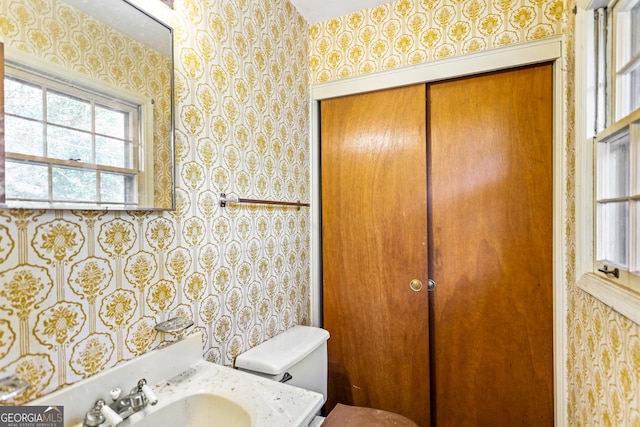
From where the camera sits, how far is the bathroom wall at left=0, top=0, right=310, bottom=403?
707 millimetres

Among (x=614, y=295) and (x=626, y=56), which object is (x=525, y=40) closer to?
(x=626, y=56)

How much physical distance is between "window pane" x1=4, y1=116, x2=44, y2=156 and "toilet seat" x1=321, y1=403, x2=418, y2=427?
1376mm

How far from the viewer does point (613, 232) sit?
98 cm

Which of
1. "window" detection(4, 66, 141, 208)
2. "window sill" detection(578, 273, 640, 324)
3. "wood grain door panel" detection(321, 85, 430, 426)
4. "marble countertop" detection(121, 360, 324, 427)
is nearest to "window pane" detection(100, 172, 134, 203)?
"window" detection(4, 66, 141, 208)

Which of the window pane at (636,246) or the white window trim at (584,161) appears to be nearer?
the window pane at (636,246)

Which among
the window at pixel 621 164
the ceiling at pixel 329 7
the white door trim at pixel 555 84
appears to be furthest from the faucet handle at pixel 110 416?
the ceiling at pixel 329 7

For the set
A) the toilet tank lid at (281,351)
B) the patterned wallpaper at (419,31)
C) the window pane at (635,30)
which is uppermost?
the patterned wallpaper at (419,31)

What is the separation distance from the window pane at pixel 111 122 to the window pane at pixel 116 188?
0.11 m

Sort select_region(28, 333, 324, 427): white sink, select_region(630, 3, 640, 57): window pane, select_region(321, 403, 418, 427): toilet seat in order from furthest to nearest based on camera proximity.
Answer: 1. select_region(321, 403, 418, 427): toilet seat
2. select_region(630, 3, 640, 57): window pane
3. select_region(28, 333, 324, 427): white sink

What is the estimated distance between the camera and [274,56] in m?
1.53

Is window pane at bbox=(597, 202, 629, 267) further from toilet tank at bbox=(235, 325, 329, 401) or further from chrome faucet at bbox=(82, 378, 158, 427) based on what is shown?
chrome faucet at bbox=(82, 378, 158, 427)

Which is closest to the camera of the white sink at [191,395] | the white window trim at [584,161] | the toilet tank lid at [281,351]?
the white sink at [191,395]

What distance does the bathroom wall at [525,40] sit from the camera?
820 mm

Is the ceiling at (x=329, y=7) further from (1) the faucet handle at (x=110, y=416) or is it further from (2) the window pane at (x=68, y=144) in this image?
(1) the faucet handle at (x=110, y=416)
